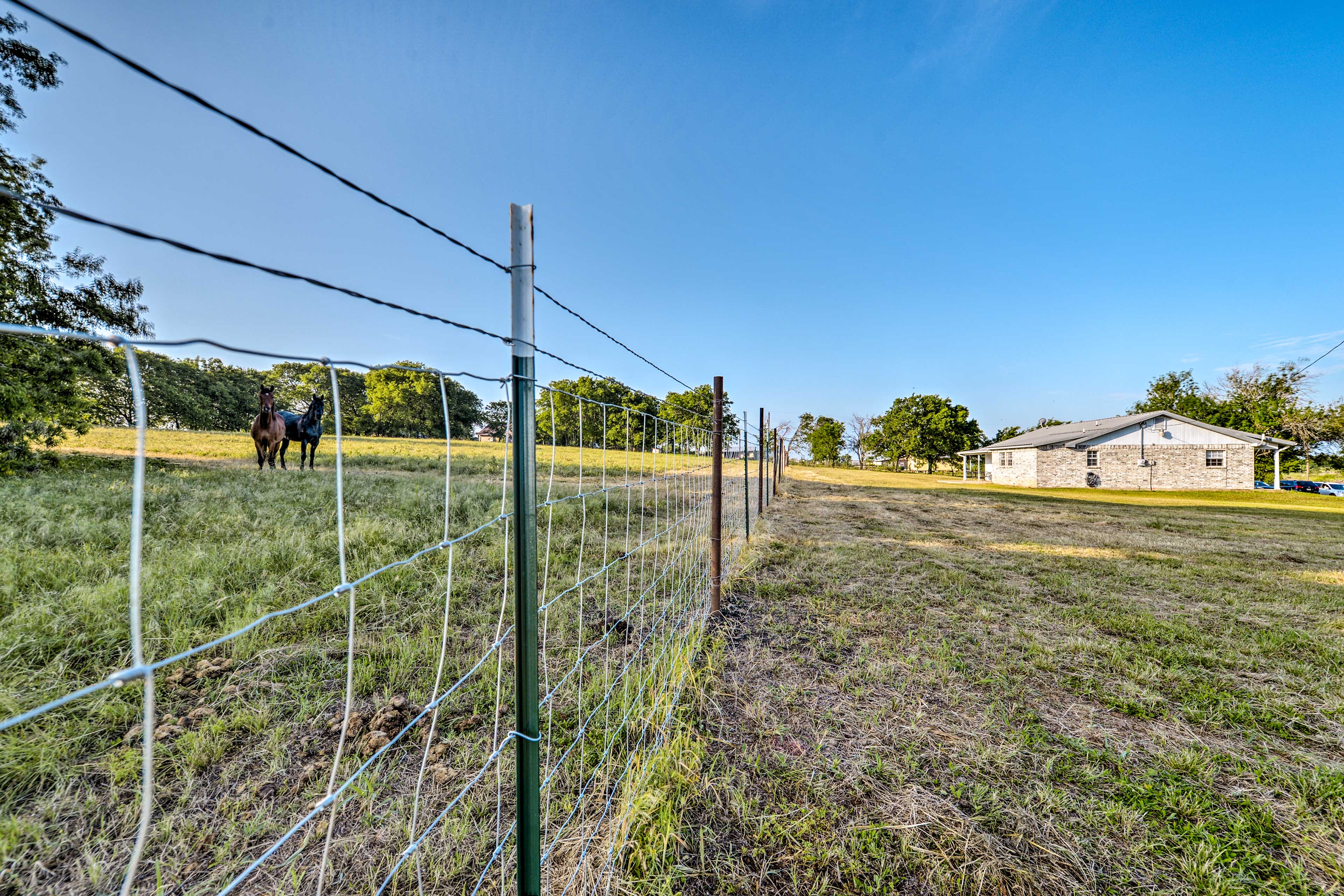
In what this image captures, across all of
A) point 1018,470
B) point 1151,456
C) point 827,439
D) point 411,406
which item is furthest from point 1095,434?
point 411,406

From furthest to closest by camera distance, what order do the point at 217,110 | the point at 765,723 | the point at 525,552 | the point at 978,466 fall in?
the point at 978,466 < the point at 765,723 < the point at 525,552 < the point at 217,110

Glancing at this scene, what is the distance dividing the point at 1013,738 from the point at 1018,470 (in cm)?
2407

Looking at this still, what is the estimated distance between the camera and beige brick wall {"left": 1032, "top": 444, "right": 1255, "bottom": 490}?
1731cm

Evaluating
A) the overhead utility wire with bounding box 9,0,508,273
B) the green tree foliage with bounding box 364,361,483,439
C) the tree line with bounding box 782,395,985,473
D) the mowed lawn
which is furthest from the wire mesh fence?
the tree line with bounding box 782,395,985,473

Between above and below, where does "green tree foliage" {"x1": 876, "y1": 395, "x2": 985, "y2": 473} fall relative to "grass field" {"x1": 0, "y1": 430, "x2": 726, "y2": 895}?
above

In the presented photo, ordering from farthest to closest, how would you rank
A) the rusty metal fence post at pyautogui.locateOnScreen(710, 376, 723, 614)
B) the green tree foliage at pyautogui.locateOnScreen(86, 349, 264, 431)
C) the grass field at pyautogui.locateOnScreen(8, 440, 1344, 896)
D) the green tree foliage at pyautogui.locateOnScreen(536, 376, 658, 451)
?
1. the green tree foliage at pyautogui.locateOnScreen(86, 349, 264, 431)
2. the rusty metal fence post at pyautogui.locateOnScreen(710, 376, 723, 614)
3. the green tree foliage at pyautogui.locateOnScreen(536, 376, 658, 451)
4. the grass field at pyautogui.locateOnScreen(8, 440, 1344, 896)

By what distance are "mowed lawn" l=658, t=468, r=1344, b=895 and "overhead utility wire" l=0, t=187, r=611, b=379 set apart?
1.57 m

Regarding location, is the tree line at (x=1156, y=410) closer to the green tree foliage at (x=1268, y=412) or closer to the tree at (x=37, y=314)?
the green tree foliage at (x=1268, y=412)

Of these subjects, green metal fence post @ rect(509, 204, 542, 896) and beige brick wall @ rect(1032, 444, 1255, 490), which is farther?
beige brick wall @ rect(1032, 444, 1255, 490)

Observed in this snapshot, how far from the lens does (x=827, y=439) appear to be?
38031 mm

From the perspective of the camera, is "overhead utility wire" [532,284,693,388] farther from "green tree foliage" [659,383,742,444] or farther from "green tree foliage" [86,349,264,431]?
"green tree foliage" [86,349,264,431]

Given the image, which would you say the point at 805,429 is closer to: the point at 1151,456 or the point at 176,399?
the point at 1151,456

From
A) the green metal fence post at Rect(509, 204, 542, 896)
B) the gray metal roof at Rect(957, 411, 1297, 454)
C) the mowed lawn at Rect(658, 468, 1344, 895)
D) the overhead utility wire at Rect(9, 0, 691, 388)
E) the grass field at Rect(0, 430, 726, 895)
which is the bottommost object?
the mowed lawn at Rect(658, 468, 1344, 895)

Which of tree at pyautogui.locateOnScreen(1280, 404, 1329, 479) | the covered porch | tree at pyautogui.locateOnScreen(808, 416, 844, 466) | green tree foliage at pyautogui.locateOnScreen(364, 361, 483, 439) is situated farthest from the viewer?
tree at pyautogui.locateOnScreen(808, 416, 844, 466)
